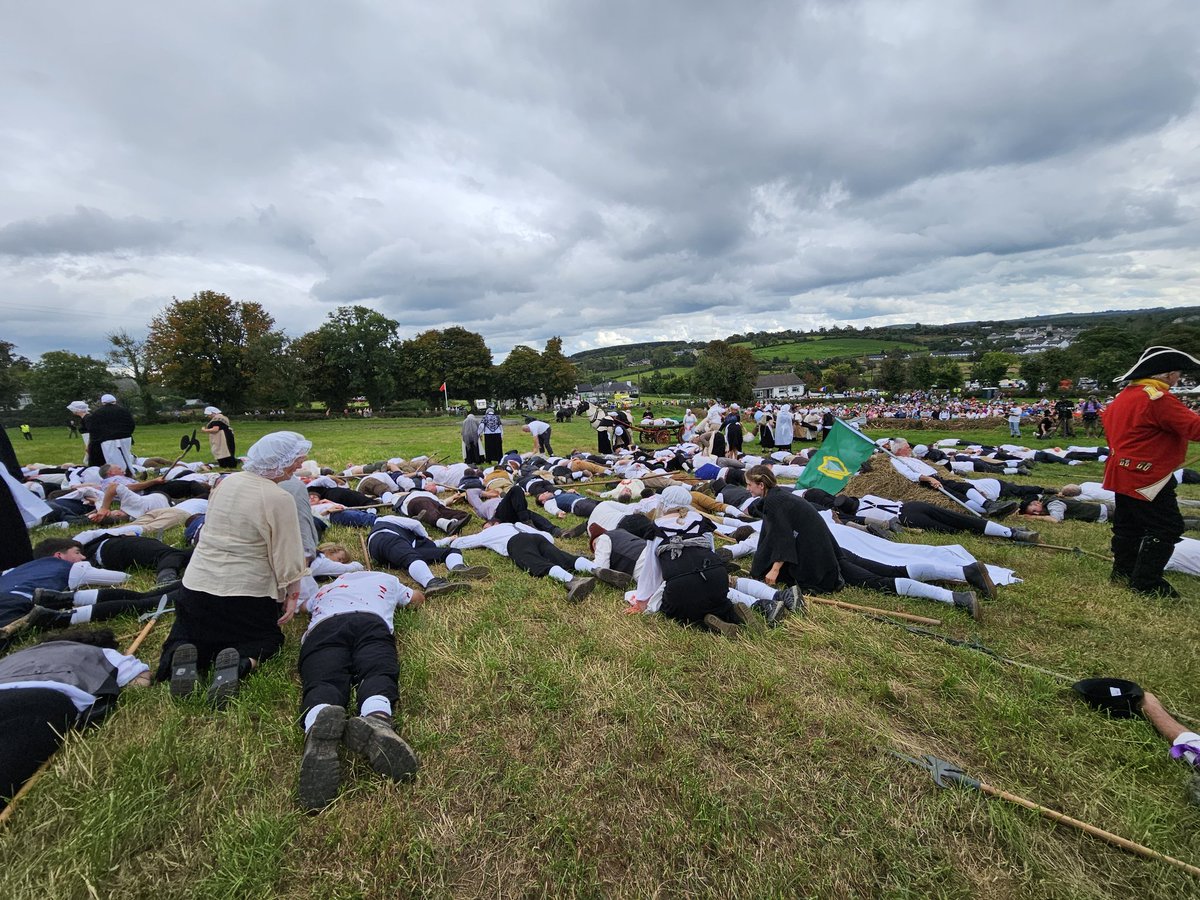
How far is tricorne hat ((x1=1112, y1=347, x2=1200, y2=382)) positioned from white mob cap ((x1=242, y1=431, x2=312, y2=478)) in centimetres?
752

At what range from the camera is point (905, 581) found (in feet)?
17.1

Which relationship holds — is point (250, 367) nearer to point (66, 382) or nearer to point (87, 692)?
point (66, 382)

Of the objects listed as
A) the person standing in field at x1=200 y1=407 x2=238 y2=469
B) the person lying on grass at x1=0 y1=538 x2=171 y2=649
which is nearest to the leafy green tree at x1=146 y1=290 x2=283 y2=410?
the person standing in field at x1=200 y1=407 x2=238 y2=469

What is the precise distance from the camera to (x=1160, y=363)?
495 centimetres

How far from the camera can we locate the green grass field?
227cm

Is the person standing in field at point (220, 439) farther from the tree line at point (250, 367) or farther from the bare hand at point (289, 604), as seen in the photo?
the tree line at point (250, 367)

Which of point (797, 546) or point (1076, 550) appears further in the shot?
point (1076, 550)

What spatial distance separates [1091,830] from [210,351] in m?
55.3

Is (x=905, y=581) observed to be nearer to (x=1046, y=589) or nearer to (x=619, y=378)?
(x=1046, y=589)

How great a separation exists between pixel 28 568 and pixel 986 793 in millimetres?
8014

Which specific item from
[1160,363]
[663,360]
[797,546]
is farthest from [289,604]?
[663,360]

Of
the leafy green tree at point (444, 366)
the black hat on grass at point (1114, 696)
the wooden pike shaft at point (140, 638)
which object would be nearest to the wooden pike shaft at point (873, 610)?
the black hat on grass at point (1114, 696)

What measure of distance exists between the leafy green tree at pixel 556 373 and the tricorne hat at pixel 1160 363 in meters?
72.2

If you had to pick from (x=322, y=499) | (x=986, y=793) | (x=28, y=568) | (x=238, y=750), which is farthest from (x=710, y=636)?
(x=322, y=499)
